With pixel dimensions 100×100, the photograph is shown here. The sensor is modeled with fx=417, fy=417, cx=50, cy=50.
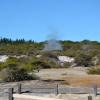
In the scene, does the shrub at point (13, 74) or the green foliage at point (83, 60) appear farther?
the green foliage at point (83, 60)

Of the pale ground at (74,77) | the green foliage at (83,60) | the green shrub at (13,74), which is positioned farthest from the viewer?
the green foliage at (83,60)

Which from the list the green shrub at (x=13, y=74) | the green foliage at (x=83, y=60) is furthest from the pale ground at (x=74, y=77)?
the green foliage at (x=83, y=60)

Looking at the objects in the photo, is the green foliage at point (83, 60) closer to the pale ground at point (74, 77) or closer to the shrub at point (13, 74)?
the pale ground at point (74, 77)

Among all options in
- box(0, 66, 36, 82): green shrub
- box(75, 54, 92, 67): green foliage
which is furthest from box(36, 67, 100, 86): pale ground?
box(75, 54, 92, 67): green foliage

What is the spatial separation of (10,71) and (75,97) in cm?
1809

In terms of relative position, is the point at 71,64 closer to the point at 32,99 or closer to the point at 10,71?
the point at 10,71

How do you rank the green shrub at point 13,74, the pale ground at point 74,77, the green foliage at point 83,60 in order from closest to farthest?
the pale ground at point 74,77
the green shrub at point 13,74
the green foliage at point 83,60

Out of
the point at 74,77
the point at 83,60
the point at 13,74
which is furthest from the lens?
the point at 83,60

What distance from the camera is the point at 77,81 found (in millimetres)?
43656

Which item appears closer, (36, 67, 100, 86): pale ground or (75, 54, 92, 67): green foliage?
(36, 67, 100, 86): pale ground

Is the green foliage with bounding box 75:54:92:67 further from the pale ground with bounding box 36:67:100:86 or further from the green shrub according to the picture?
→ the green shrub

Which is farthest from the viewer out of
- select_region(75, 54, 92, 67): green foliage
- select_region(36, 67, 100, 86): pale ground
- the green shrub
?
select_region(75, 54, 92, 67): green foliage

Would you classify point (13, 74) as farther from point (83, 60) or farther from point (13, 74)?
point (83, 60)

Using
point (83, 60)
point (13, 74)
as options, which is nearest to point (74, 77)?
point (13, 74)
